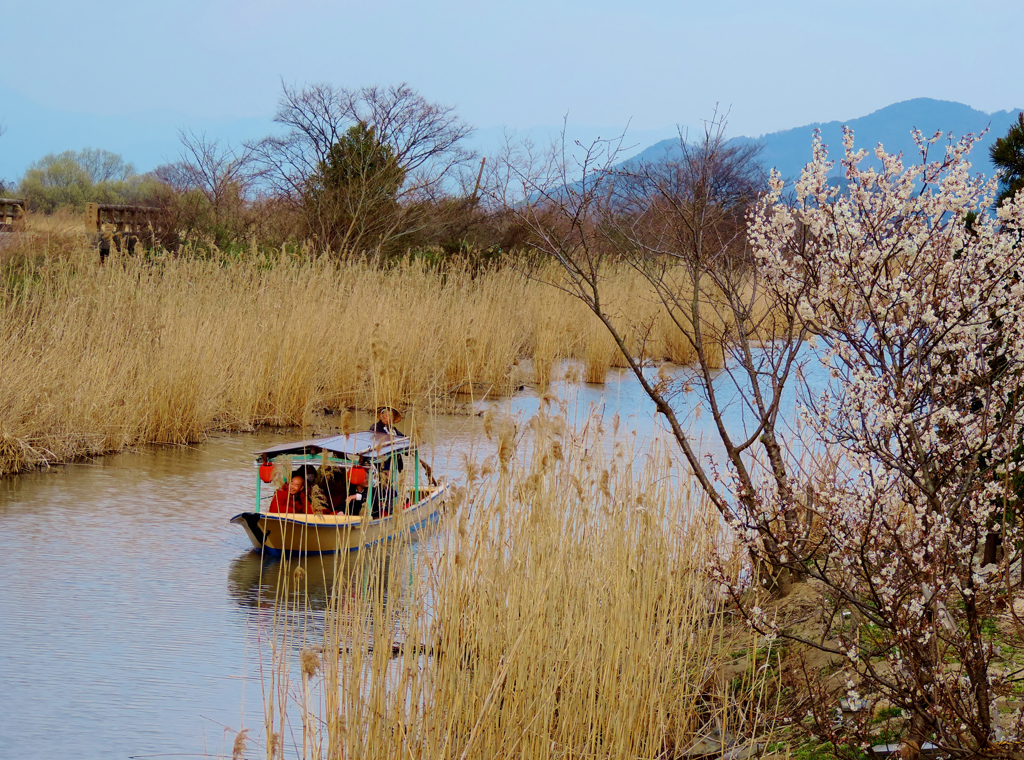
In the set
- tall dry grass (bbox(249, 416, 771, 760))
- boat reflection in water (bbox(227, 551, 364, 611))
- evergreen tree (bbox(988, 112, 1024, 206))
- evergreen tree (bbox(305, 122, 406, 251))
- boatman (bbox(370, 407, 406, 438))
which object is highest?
evergreen tree (bbox(305, 122, 406, 251))

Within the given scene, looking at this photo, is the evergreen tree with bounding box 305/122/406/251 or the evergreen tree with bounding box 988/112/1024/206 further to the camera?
the evergreen tree with bounding box 305/122/406/251

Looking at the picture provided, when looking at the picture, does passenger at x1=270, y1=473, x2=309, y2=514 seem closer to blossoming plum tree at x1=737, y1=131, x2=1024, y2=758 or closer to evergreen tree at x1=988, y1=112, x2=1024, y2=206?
blossoming plum tree at x1=737, y1=131, x2=1024, y2=758

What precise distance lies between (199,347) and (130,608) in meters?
4.14

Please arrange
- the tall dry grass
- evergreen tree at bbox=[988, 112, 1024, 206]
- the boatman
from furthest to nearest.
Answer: evergreen tree at bbox=[988, 112, 1024, 206]
the boatman
the tall dry grass

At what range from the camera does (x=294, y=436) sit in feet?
30.1

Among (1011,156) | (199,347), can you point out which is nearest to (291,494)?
(199,347)

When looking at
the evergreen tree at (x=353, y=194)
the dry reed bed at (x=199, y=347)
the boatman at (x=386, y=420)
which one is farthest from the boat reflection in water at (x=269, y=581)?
the evergreen tree at (x=353, y=194)

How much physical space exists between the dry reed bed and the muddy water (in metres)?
0.45

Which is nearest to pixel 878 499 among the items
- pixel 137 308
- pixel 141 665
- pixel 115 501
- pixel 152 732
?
pixel 152 732

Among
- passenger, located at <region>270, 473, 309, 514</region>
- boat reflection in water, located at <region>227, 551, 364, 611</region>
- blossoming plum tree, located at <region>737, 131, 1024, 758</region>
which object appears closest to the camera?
blossoming plum tree, located at <region>737, 131, 1024, 758</region>

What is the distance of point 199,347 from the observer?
29.3ft

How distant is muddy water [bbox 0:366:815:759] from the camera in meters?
3.85

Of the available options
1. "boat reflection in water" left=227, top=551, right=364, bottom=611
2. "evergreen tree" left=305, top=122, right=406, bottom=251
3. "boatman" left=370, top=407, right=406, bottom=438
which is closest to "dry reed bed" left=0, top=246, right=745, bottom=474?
"boat reflection in water" left=227, top=551, right=364, bottom=611

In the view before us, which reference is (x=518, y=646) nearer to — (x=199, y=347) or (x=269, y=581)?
(x=269, y=581)
